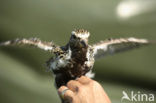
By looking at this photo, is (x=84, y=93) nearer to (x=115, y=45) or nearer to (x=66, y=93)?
(x=66, y=93)

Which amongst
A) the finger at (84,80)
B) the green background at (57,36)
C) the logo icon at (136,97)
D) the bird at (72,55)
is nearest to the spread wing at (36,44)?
the bird at (72,55)

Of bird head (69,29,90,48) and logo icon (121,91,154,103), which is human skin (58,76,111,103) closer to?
bird head (69,29,90,48)

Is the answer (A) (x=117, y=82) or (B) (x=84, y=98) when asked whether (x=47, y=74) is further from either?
(B) (x=84, y=98)

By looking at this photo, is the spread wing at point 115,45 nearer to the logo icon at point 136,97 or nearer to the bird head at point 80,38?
the bird head at point 80,38

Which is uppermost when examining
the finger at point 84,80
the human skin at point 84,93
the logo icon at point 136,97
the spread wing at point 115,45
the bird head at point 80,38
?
the spread wing at point 115,45

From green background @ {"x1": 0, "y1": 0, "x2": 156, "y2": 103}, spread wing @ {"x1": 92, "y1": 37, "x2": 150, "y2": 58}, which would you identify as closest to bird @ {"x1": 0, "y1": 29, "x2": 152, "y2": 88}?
spread wing @ {"x1": 92, "y1": 37, "x2": 150, "y2": 58}

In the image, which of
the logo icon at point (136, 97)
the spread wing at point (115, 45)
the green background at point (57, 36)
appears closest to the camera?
the spread wing at point (115, 45)
